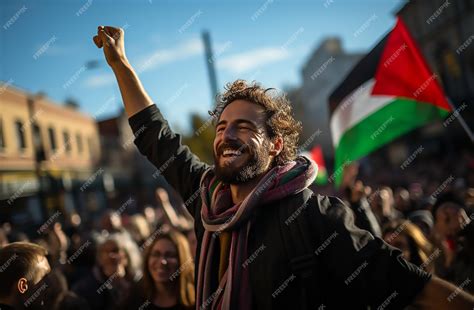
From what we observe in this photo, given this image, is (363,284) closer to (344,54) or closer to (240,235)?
(240,235)

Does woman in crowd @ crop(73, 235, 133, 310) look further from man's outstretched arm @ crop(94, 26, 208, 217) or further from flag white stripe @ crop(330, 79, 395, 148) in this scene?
flag white stripe @ crop(330, 79, 395, 148)

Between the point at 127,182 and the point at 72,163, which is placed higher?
the point at 72,163

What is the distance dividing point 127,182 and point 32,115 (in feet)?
37.2

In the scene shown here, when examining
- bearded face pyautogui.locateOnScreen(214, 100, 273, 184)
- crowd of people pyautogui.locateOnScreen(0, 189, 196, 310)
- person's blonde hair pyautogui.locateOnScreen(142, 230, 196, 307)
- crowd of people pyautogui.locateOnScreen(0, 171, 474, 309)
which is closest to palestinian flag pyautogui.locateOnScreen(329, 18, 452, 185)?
crowd of people pyautogui.locateOnScreen(0, 171, 474, 309)

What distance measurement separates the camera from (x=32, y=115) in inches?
731

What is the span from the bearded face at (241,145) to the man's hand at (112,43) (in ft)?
2.47

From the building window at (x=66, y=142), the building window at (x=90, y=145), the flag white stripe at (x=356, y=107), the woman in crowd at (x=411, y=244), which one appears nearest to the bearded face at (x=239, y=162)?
the woman in crowd at (x=411, y=244)

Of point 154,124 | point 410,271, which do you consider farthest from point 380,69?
point 410,271

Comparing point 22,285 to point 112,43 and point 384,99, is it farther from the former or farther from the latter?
point 384,99

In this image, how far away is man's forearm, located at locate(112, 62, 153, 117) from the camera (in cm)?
223

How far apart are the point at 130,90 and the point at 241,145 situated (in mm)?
792

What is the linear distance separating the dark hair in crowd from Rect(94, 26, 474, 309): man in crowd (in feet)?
2.80

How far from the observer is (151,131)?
Answer: 2.21 meters

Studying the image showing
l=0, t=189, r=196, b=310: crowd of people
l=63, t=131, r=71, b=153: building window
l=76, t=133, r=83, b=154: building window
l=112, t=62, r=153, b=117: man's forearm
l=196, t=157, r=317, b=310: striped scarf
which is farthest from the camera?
l=76, t=133, r=83, b=154: building window
